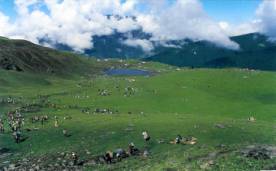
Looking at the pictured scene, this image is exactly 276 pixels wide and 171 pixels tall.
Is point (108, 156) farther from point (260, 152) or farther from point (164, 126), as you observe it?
point (164, 126)

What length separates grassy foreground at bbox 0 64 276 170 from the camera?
4128 cm

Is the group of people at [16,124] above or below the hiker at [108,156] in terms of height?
above

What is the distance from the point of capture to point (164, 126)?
63250mm

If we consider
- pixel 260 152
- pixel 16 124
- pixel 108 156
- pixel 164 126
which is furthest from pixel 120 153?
pixel 16 124

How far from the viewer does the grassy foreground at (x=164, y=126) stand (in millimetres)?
41281

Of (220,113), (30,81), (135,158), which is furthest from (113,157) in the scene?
(30,81)

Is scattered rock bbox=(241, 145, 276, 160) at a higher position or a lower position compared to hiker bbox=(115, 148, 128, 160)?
Answer: higher

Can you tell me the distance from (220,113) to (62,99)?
1776 inches

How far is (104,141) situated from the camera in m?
55.2

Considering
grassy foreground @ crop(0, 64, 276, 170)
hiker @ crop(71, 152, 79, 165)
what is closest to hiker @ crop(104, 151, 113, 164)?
grassy foreground @ crop(0, 64, 276, 170)

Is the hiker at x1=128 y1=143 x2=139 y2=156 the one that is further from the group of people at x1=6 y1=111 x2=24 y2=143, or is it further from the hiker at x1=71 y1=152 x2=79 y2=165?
the group of people at x1=6 y1=111 x2=24 y2=143

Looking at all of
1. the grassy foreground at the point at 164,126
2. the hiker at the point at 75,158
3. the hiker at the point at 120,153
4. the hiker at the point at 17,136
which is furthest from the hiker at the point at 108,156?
the hiker at the point at 17,136

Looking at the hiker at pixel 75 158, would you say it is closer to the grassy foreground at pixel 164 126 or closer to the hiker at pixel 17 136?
the grassy foreground at pixel 164 126

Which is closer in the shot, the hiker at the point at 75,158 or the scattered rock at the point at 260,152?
the scattered rock at the point at 260,152
